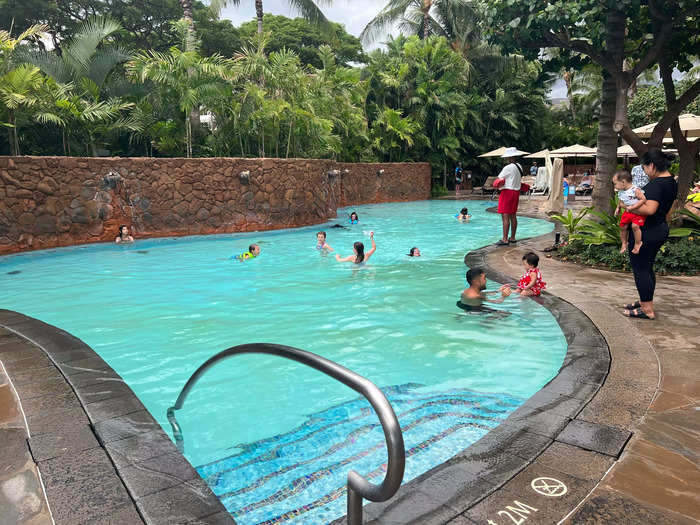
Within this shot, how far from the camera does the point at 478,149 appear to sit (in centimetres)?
Result: 3431

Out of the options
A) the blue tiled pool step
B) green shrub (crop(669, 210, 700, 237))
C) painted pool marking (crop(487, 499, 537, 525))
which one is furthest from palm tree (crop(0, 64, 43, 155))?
green shrub (crop(669, 210, 700, 237))

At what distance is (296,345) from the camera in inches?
249

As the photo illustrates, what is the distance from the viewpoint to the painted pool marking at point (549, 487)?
2431 millimetres

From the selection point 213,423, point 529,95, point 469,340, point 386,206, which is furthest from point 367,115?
point 213,423

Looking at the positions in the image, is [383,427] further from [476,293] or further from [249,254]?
[249,254]

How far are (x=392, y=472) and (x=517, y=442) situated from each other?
1.57 metres

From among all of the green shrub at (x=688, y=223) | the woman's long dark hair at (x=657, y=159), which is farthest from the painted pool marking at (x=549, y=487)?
the green shrub at (x=688, y=223)

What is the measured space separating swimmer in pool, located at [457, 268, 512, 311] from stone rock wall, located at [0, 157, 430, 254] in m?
10.1

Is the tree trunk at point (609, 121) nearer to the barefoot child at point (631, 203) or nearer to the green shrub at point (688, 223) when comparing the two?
the green shrub at point (688, 223)

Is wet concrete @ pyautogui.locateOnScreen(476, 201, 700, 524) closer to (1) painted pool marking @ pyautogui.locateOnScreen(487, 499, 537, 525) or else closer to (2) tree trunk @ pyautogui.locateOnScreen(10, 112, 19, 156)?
(1) painted pool marking @ pyautogui.locateOnScreen(487, 499, 537, 525)

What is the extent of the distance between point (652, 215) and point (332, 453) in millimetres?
4070

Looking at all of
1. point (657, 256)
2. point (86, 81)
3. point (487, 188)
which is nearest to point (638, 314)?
point (657, 256)

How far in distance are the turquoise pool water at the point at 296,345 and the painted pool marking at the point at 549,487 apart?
3.54 feet

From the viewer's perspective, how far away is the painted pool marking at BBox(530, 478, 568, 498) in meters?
2.43
